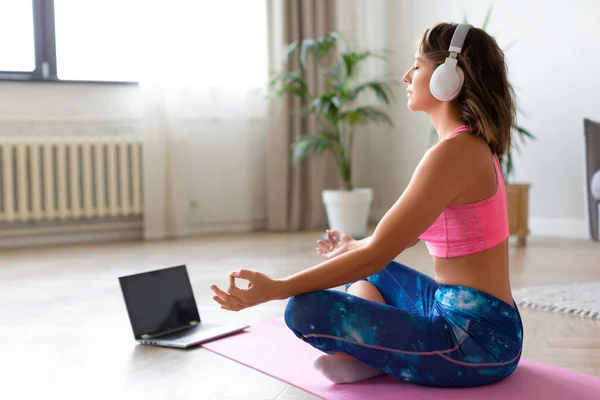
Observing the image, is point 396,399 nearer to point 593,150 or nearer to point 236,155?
point 593,150

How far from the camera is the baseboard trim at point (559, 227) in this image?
4.38 m

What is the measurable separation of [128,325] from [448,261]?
1142mm

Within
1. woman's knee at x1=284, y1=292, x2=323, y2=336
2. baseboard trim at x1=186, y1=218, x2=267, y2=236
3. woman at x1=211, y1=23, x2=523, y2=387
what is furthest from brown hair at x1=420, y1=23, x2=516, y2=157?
baseboard trim at x1=186, y1=218, x2=267, y2=236

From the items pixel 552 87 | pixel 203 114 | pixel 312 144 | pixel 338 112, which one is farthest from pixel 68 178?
pixel 552 87

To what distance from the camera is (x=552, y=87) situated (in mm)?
4434

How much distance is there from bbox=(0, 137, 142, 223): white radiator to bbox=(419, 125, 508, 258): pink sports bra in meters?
3.28

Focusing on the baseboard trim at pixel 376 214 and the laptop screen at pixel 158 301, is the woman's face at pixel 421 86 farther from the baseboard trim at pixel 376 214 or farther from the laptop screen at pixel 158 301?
the baseboard trim at pixel 376 214

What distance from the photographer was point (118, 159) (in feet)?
14.9

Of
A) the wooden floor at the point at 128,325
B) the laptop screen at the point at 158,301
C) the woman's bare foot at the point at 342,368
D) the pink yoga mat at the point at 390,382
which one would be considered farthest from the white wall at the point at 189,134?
the woman's bare foot at the point at 342,368

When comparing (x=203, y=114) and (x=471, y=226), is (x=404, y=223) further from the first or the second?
(x=203, y=114)

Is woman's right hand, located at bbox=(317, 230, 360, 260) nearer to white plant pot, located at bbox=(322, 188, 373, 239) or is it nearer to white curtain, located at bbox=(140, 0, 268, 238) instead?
white plant pot, located at bbox=(322, 188, 373, 239)

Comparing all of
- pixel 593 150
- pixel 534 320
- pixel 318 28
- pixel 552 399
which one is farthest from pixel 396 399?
pixel 318 28

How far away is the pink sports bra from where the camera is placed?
4.81 feet

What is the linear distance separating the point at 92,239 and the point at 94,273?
1315 millimetres
